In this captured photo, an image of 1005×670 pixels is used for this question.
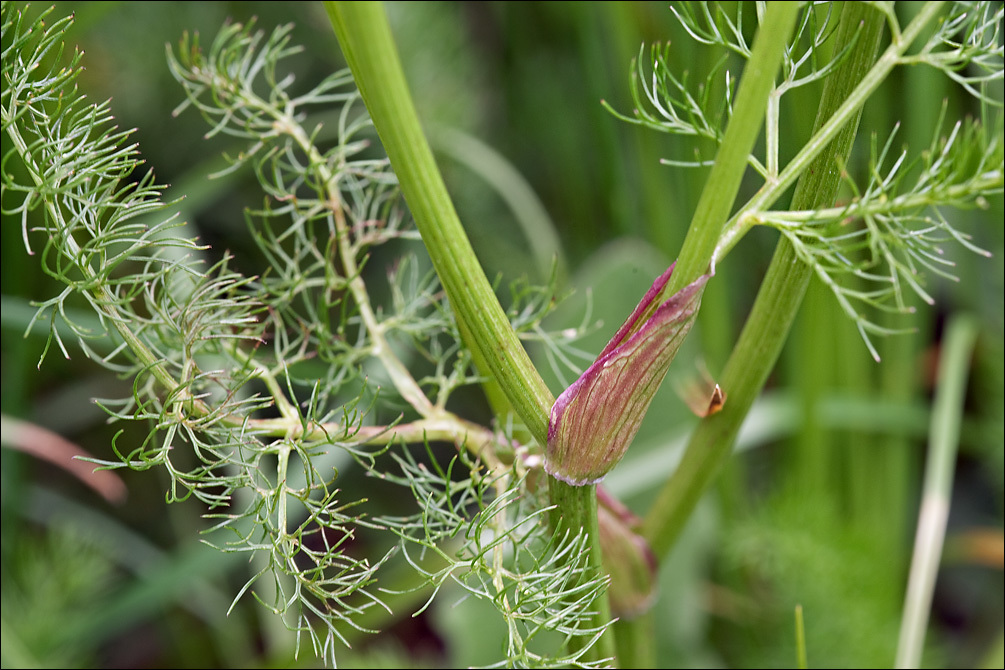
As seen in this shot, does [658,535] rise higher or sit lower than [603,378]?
lower

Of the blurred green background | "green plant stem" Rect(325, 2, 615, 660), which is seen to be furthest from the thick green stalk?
the blurred green background

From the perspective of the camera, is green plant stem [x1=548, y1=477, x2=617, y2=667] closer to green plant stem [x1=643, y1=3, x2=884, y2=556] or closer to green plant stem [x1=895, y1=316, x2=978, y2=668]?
green plant stem [x1=643, y1=3, x2=884, y2=556]

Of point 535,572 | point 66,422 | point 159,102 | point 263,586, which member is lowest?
point 263,586

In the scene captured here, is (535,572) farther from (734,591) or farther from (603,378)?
(734,591)

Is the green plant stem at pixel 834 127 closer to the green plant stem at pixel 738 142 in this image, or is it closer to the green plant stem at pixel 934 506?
the green plant stem at pixel 738 142

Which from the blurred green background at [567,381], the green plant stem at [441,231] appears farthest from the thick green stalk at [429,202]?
the blurred green background at [567,381]

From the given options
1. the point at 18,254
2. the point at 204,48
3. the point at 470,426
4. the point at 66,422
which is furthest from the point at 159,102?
the point at 470,426

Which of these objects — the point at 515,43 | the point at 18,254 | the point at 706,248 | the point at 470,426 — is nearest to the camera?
the point at 706,248
